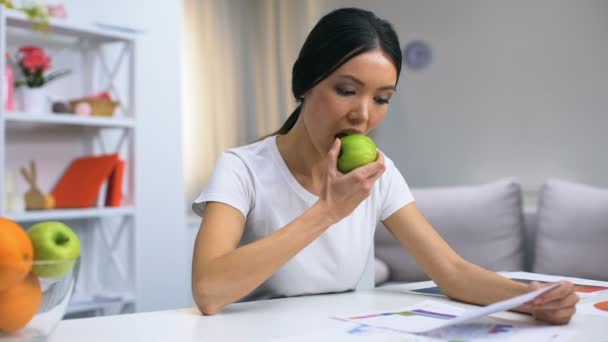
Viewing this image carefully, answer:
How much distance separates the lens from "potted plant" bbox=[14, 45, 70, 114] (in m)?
2.58

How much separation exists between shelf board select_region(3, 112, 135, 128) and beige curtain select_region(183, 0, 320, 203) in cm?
120

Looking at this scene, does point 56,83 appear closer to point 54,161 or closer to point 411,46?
point 54,161

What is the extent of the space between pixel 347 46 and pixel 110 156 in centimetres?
181

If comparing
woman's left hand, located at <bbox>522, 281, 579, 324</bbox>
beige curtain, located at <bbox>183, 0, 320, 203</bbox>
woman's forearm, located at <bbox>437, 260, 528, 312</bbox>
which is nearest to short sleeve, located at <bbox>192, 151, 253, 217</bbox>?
woman's forearm, located at <bbox>437, 260, 528, 312</bbox>

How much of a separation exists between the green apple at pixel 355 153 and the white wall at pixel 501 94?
2.23m

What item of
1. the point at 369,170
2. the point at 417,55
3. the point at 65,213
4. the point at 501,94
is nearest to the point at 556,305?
the point at 369,170

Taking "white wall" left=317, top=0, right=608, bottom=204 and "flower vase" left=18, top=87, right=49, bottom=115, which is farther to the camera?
"white wall" left=317, top=0, right=608, bottom=204

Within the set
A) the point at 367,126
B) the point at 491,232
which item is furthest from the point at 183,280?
the point at 367,126

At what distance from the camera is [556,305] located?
97 centimetres

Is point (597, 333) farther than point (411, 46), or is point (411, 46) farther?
point (411, 46)

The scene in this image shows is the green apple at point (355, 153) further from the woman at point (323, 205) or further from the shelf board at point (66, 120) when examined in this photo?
the shelf board at point (66, 120)

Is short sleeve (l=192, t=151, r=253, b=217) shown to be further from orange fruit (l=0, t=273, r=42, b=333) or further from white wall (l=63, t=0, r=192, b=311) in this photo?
white wall (l=63, t=0, r=192, b=311)

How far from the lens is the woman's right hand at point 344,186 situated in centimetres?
110

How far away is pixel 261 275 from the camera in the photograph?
3.63 ft
